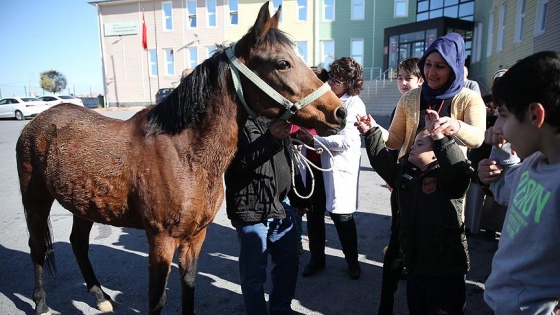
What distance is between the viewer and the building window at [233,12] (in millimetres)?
27098

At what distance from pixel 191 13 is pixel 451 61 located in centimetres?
2939

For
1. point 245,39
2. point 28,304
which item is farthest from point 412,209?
point 28,304

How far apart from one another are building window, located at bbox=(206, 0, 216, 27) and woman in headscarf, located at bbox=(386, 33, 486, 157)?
28199mm

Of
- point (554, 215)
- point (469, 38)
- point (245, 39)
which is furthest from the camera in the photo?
point (469, 38)

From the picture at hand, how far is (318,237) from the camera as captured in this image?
134 inches

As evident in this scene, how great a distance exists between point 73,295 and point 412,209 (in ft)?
10.1

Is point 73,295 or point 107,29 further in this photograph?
point 107,29

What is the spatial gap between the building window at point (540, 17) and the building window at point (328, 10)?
17.2 meters

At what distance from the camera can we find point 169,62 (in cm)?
2883

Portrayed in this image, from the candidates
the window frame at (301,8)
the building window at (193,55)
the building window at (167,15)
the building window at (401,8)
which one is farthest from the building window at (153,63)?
the building window at (401,8)

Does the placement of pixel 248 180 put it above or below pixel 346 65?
below

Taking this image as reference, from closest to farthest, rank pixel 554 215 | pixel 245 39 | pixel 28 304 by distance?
pixel 554 215, pixel 245 39, pixel 28 304

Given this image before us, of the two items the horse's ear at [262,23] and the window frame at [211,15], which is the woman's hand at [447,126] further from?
the window frame at [211,15]

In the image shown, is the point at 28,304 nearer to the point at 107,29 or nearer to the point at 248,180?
the point at 248,180
